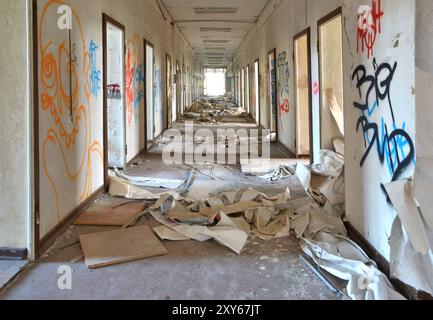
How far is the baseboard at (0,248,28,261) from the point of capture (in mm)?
2920

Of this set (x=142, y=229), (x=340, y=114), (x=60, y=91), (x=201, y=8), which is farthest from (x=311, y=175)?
(x=201, y=8)

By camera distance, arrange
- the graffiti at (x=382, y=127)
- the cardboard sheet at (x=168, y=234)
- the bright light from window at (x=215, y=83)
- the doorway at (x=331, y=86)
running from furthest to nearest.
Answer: the bright light from window at (x=215, y=83) → the doorway at (x=331, y=86) → the cardboard sheet at (x=168, y=234) → the graffiti at (x=382, y=127)

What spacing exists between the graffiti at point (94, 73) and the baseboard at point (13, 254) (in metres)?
2.01

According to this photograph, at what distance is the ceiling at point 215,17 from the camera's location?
31.6 ft

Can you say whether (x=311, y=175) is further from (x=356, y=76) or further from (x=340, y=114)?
(x=356, y=76)

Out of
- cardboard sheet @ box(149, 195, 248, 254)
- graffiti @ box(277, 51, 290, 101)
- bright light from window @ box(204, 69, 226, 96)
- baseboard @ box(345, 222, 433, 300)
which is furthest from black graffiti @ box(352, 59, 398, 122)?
bright light from window @ box(204, 69, 226, 96)

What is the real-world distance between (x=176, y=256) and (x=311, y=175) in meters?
2.65

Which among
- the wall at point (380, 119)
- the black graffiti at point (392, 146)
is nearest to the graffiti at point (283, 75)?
the wall at point (380, 119)

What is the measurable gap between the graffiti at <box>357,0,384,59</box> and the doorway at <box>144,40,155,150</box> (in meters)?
5.38

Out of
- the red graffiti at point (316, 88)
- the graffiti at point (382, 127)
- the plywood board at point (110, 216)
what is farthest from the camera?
the red graffiti at point (316, 88)

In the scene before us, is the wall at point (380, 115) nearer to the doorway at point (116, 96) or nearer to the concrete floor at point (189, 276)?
the concrete floor at point (189, 276)

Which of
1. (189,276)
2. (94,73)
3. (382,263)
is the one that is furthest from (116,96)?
(382,263)

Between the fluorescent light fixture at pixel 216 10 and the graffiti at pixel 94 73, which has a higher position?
the fluorescent light fixture at pixel 216 10

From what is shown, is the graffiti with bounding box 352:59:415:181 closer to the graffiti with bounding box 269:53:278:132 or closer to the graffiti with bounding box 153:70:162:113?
the graffiti with bounding box 269:53:278:132
